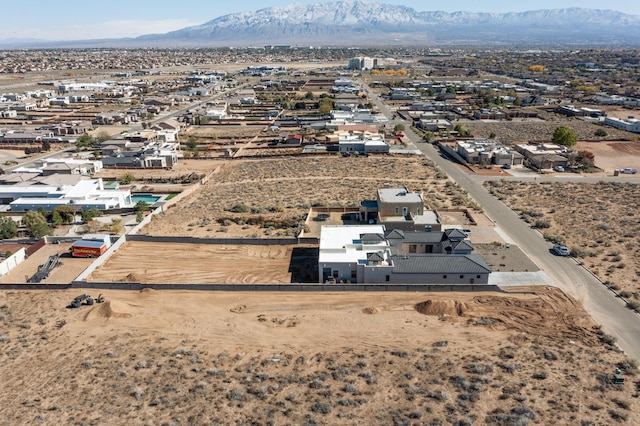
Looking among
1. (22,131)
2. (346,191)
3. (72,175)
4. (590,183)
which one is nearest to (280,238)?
(346,191)

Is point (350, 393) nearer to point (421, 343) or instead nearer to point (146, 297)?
point (421, 343)

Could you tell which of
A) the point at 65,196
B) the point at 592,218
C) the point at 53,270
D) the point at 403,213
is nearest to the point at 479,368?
the point at 403,213

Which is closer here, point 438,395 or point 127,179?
point 438,395

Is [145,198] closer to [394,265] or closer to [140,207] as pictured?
[140,207]

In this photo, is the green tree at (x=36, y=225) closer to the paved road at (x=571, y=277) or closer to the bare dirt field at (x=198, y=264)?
the bare dirt field at (x=198, y=264)

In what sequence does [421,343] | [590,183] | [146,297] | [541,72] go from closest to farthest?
[421,343]
[146,297]
[590,183]
[541,72]

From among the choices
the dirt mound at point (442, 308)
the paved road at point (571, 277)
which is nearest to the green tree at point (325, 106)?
the paved road at point (571, 277)

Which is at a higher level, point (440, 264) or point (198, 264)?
point (440, 264)
